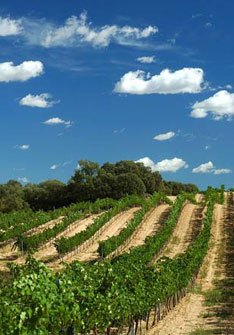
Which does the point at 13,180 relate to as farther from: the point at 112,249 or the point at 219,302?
the point at 219,302

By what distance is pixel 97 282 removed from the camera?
17656mm

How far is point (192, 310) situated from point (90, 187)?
210 feet

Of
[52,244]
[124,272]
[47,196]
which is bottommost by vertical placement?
[52,244]

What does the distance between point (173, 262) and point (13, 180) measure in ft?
294

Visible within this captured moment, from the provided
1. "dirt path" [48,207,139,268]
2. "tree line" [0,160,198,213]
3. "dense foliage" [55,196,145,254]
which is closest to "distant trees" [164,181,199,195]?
"tree line" [0,160,198,213]

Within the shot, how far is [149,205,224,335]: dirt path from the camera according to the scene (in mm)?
24484

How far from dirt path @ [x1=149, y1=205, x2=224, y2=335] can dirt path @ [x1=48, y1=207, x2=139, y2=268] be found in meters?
10.1

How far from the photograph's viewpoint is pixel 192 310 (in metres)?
29.5

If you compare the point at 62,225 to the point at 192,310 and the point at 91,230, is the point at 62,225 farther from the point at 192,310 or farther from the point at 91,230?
the point at 192,310

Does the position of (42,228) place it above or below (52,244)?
above

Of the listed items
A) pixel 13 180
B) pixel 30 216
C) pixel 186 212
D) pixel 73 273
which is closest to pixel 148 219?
pixel 186 212

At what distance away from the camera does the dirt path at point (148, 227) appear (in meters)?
52.3

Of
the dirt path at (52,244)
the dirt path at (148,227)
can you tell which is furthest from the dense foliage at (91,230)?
the dirt path at (148,227)

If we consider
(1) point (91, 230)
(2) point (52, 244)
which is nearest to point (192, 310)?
(1) point (91, 230)
